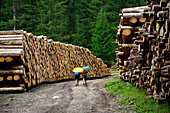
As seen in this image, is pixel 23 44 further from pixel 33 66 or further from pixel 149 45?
pixel 149 45

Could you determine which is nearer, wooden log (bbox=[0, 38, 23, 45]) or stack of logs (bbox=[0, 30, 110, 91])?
stack of logs (bbox=[0, 30, 110, 91])

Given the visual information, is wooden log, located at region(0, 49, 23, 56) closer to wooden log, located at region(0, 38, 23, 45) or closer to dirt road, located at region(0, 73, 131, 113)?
wooden log, located at region(0, 38, 23, 45)

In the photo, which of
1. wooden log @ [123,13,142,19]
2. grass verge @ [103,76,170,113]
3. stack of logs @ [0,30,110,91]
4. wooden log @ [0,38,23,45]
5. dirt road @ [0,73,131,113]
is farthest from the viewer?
wooden log @ [123,13,142,19]

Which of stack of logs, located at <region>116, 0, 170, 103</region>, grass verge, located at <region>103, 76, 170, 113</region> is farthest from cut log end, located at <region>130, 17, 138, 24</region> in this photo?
grass verge, located at <region>103, 76, 170, 113</region>

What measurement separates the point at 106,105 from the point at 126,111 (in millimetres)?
958

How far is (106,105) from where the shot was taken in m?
6.41

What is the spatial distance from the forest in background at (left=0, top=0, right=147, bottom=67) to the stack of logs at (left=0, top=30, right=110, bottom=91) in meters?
14.0

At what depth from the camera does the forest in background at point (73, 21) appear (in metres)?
31.1

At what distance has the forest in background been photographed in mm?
31125

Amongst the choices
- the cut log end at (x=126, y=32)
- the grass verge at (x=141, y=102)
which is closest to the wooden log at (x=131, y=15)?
the cut log end at (x=126, y=32)

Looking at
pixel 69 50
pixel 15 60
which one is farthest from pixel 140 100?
pixel 69 50

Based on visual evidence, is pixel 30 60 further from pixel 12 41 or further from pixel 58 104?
pixel 58 104

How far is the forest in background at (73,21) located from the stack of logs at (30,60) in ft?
46.1

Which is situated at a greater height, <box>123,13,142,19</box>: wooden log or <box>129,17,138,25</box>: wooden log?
<box>123,13,142,19</box>: wooden log
